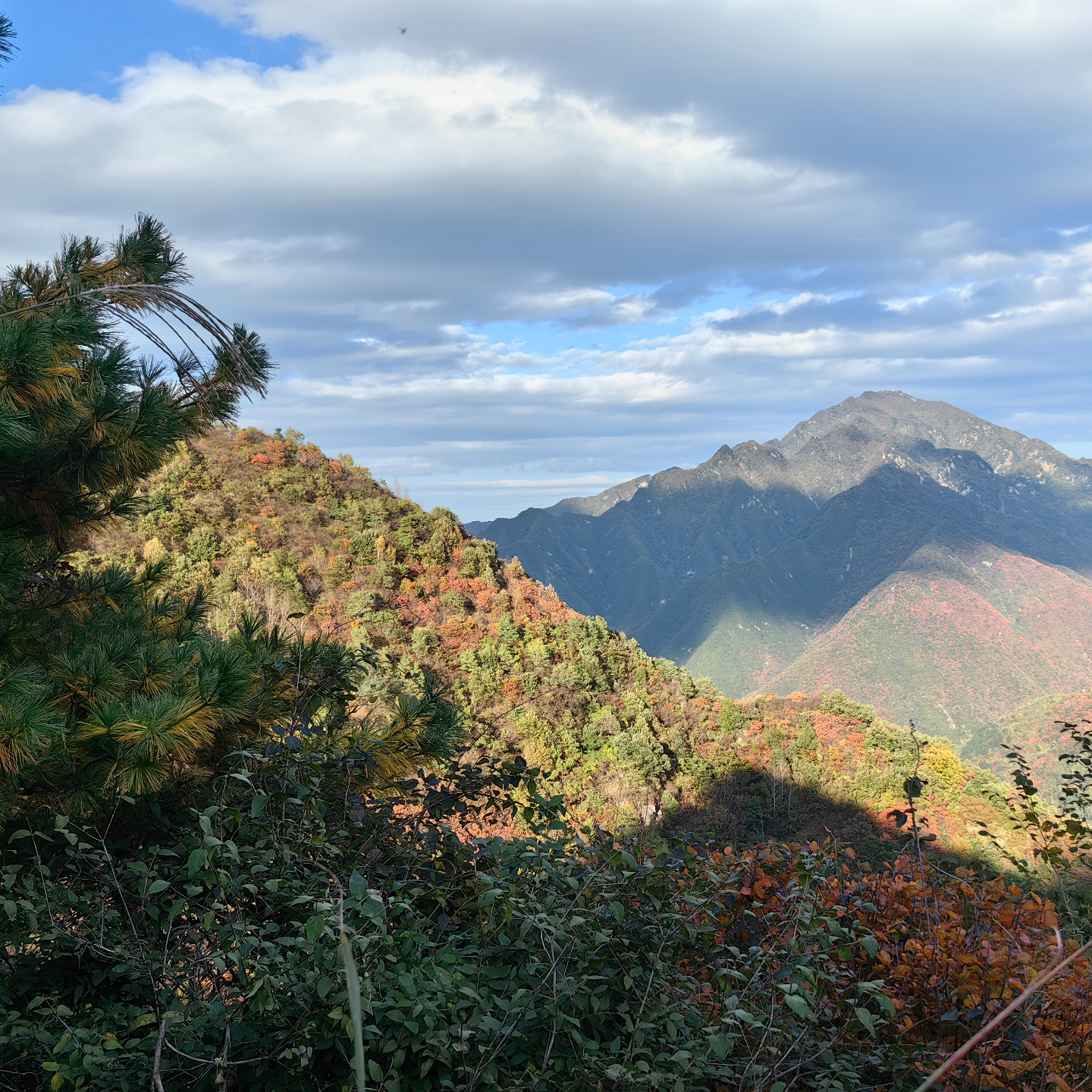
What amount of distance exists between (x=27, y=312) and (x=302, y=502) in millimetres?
18076

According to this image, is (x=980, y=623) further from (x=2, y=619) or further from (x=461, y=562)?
(x=2, y=619)

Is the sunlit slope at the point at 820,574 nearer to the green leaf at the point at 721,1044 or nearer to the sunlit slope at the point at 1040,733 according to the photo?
the sunlit slope at the point at 1040,733

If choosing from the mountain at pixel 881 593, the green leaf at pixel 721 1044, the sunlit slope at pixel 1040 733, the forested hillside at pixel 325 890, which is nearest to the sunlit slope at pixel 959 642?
the mountain at pixel 881 593

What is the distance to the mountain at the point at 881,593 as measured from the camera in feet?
302

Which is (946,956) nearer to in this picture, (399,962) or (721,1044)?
(721,1044)

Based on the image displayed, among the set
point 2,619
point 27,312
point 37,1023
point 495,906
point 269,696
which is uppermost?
point 27,312

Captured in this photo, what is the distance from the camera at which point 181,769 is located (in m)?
2.81

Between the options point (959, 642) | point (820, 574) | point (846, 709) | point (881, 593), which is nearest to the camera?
point (846, 709)

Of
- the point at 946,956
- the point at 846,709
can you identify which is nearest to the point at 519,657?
the point at 846,709

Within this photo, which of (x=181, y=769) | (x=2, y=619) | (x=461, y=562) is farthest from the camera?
(x=461, y=562)

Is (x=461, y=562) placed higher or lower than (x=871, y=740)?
higher

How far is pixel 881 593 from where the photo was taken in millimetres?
112938

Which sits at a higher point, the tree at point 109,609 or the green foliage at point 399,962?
the tree at point 109,609

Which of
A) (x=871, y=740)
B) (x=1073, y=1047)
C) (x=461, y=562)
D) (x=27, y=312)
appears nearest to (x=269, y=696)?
(x=27, y=312)
